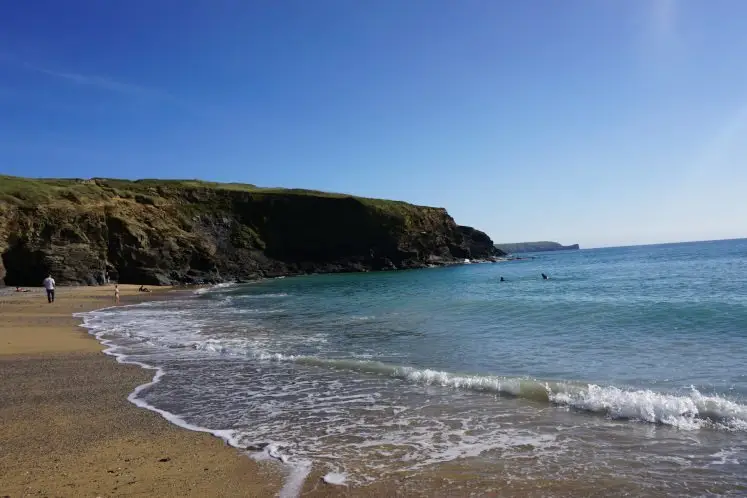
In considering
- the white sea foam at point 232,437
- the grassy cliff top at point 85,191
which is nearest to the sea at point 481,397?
the white sea foam at point 232,437

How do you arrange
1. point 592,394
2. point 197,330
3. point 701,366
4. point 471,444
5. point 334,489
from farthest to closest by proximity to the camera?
point 197,330
point 701,366
point 592,394
point 471,444
point 334,489

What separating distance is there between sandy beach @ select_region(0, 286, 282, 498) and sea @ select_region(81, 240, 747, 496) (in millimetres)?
424

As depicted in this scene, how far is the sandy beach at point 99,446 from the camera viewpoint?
549cm

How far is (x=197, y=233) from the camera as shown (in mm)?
72875

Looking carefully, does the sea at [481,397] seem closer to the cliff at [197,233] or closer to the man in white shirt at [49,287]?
the man in white shirt at [49,287]

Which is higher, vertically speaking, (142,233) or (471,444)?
(142,233)

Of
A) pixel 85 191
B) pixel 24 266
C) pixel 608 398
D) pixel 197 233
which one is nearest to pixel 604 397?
pixel 608 398

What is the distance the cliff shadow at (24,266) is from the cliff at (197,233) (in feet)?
0.31

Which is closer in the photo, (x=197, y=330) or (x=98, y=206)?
(x=197, y=330)

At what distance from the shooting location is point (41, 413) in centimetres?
838

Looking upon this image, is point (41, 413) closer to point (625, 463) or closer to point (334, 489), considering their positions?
point (334, 489)

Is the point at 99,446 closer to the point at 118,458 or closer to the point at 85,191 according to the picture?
the point at 118,458

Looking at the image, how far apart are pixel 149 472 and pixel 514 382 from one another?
22.5 feet

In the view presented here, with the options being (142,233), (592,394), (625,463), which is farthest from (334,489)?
(142,233)
